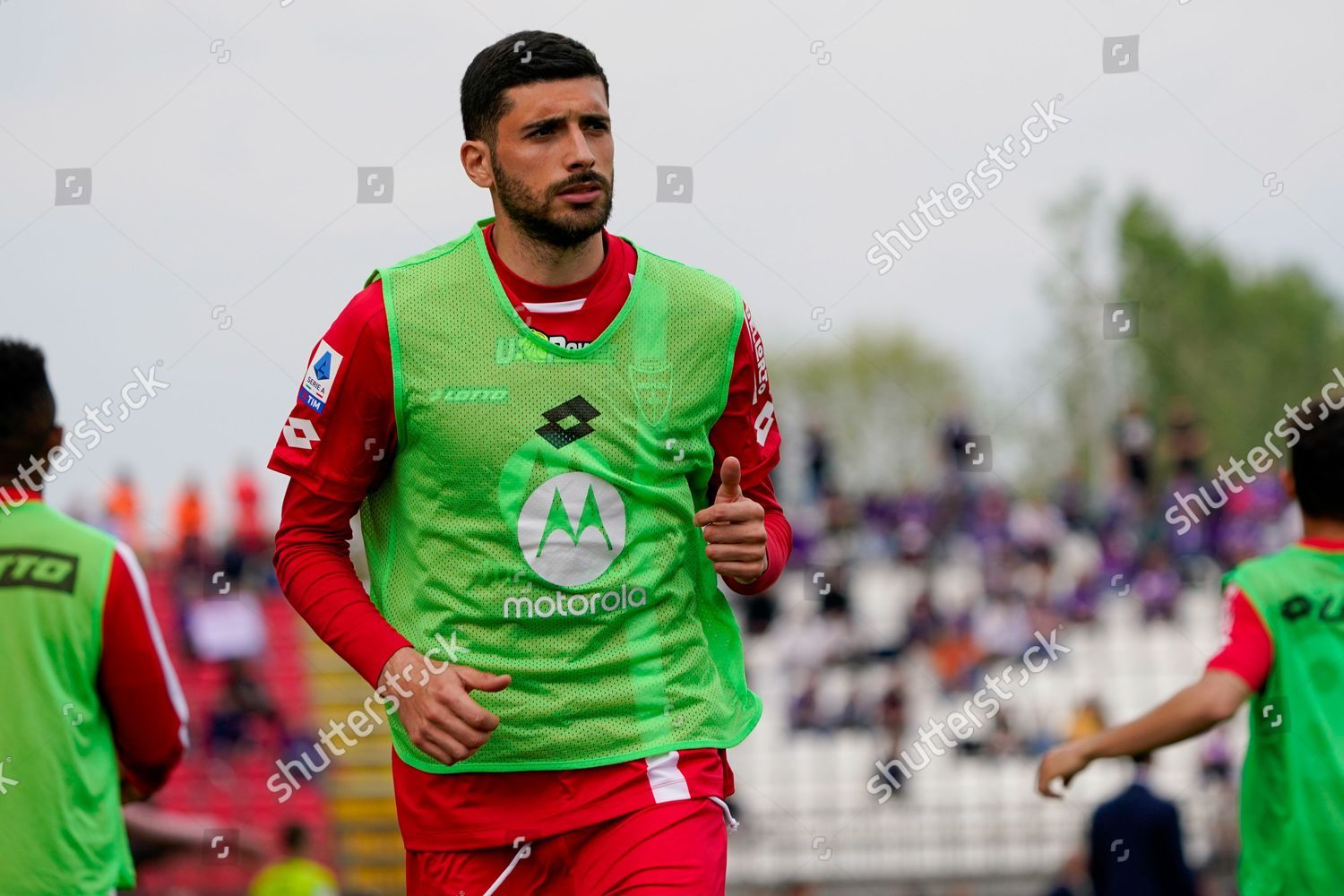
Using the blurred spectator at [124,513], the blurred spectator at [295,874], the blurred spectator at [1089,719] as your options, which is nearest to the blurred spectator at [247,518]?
the blurred spectator at [124,513]

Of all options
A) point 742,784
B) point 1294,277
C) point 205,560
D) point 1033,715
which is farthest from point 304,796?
point 1294,277

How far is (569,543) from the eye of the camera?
358cm

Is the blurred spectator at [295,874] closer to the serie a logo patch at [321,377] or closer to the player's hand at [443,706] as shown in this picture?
the serie a logo patch at [321,377]

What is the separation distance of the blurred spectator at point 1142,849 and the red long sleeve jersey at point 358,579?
5.34 m

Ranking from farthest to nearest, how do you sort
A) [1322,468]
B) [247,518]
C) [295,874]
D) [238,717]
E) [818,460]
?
1. [818,460]
2. [247,518]
3. [238,717]
4. [295,874]
5. [1322,468]

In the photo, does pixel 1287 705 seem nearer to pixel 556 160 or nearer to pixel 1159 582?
pixel 556 160

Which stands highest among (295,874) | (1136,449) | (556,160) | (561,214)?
(556,160)

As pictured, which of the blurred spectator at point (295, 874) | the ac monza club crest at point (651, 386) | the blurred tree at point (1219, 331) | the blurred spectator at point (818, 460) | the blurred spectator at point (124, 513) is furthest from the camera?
the blurred tree at point (1219, 331)

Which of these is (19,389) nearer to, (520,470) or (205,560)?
(520,470)

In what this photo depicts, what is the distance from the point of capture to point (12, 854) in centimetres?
384

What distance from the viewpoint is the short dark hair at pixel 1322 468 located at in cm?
391

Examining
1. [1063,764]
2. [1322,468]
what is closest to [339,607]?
[1063,764]

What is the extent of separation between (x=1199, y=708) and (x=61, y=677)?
2510mm

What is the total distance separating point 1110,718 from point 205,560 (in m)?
9.23
